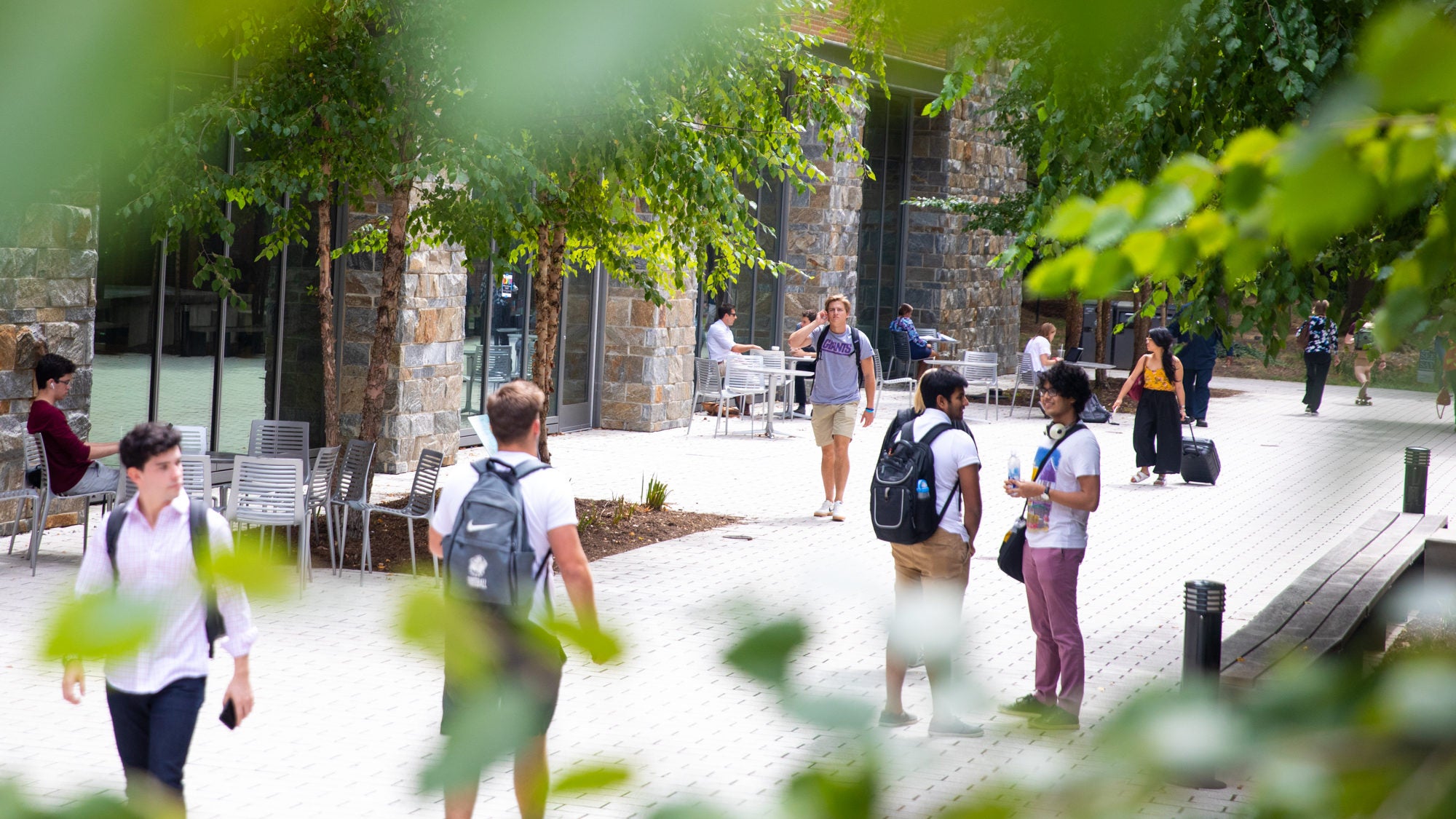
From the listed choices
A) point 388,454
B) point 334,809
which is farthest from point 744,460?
point 334,809

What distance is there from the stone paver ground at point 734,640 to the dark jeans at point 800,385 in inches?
92.4

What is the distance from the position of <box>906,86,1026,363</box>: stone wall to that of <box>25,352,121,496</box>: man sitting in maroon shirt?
57.2 feet

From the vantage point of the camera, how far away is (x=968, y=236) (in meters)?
25.1

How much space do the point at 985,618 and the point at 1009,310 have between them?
27.2 meters

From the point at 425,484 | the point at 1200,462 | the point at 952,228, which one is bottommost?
the point at 425,484

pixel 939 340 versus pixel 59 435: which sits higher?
pixel 939 340

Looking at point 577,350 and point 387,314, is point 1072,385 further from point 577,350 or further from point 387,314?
point 577,350

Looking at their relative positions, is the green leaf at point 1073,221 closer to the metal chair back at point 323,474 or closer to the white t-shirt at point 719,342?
the metal chair back at point 323,474

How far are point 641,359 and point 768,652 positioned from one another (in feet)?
53.6

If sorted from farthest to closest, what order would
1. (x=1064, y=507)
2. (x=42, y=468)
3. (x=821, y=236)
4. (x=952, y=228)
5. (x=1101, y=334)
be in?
(x=952, y=228), (x=1101, y=334), (x=821, y=236), (x=42, y=468), (x=1064, y=507)

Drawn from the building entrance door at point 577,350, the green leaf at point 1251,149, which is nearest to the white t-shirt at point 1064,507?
the green leaf at point 1251,149

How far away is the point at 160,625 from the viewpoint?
61cm

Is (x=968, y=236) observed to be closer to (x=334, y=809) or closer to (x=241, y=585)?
(x=334, y=809)

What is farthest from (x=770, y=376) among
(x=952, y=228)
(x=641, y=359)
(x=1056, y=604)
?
(x=1056, y=604)
